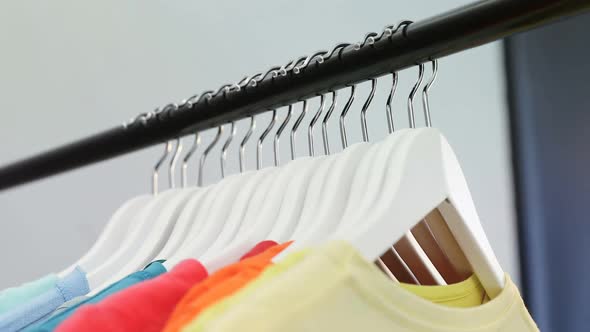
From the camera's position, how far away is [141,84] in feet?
4.75

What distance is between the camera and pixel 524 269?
4.59 feet

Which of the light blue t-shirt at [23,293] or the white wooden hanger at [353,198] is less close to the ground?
the white wooden hanger at [353,198]

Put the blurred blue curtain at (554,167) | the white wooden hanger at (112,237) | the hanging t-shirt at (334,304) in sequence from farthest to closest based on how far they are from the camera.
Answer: the blurred blue curtain at (554,167) < the white wooden hanger at (112,237) < the hanging t-shirt at (334,304)

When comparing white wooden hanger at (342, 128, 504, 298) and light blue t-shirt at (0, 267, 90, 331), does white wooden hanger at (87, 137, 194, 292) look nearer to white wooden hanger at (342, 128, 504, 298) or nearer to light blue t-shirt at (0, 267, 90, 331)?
light blue t-shirt at (0, 267, 90, 331)

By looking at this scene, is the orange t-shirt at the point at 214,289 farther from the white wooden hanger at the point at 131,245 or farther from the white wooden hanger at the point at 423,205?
the white wooden hanger at the point at 131,245

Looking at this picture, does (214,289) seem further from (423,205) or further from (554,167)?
(554,167)

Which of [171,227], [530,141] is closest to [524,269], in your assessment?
[530,141]

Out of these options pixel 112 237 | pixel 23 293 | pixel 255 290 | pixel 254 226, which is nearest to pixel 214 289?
pixel 255 290

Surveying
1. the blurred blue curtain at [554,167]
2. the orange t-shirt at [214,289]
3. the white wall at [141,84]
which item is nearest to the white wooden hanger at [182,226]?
the orange t-shirt at [214,289]

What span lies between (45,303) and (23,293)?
1.9 inches

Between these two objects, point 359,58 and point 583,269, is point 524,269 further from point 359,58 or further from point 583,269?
point 359,58

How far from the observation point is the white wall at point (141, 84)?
1.40 metres

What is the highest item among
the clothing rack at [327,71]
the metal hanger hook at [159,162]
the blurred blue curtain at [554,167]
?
the clothing rack at [327,71]

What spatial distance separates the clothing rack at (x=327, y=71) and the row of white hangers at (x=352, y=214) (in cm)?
5
